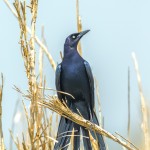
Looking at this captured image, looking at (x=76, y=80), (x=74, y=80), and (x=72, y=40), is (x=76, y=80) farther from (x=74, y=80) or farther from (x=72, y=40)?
(x=72, y=40)

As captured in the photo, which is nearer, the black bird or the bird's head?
the black bird

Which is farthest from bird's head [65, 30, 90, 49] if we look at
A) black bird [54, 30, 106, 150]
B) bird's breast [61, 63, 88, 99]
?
bird's breast [61, 63, 88, 99]

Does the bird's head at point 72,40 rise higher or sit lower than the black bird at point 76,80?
higher

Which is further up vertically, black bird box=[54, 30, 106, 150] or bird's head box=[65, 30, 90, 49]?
bird's head box=[65, 30, 90, 49]

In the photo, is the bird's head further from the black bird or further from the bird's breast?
the bird's breast

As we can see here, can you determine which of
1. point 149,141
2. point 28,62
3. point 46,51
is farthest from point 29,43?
point 149,141

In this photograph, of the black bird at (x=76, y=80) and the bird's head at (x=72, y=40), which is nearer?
the black bird at (x=76, y=80)

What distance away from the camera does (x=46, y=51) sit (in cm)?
342

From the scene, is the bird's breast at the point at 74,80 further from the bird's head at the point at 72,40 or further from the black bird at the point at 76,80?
the bird's head at the point at 72,40

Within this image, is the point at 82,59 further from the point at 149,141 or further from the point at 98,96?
the point at 149,141

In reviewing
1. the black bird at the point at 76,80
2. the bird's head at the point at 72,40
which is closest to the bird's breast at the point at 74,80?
the black bird at the point at 76,80

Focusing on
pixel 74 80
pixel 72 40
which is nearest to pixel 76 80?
pixel 74 80

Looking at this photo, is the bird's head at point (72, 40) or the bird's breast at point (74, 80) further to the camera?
the bird's head at point (72, 40)

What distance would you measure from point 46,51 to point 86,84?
1189 mm
